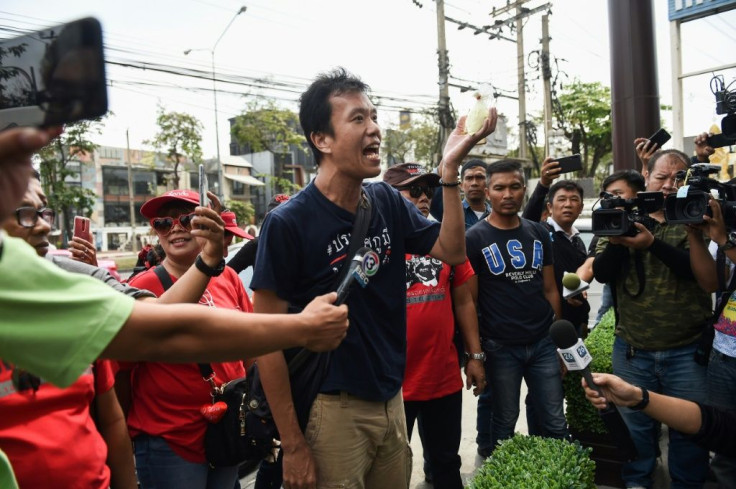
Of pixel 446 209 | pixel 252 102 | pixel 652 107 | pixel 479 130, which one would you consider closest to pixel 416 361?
pixel 446 209

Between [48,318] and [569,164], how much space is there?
135 inches

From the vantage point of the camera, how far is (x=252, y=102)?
2764 centimetres

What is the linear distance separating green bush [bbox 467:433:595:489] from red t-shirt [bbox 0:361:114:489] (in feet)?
4.87

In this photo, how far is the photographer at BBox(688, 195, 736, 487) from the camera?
279 centimetres

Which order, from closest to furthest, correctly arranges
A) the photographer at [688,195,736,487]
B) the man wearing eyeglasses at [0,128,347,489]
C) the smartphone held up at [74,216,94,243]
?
the man wearing eyeglasses at [0,128,347,489] < the smartphone held up at [74,216,94,243] < the photographer at [688,195,736,487]

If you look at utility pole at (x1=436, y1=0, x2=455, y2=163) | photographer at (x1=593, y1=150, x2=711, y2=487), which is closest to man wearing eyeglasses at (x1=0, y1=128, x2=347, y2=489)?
photographer at (x1=593, y1=150, x2=711, y2=487)

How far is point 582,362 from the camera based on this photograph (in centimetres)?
184

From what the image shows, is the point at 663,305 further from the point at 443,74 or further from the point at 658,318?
the point at 443,74

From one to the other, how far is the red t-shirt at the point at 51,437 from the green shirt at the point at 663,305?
282 cm

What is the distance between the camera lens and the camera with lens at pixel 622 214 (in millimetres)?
2844

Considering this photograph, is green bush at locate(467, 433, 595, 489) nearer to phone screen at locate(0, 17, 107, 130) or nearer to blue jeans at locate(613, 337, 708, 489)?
blue jeans at locate(613, 337, 708, 489)

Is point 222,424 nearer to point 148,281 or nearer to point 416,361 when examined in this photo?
point 148,281

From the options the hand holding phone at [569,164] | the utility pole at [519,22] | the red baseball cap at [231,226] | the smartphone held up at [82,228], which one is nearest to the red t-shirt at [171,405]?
the smartphone held up at [82,228]

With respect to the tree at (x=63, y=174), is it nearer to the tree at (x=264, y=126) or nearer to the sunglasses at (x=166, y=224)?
the tree at (x=264, y=126)
